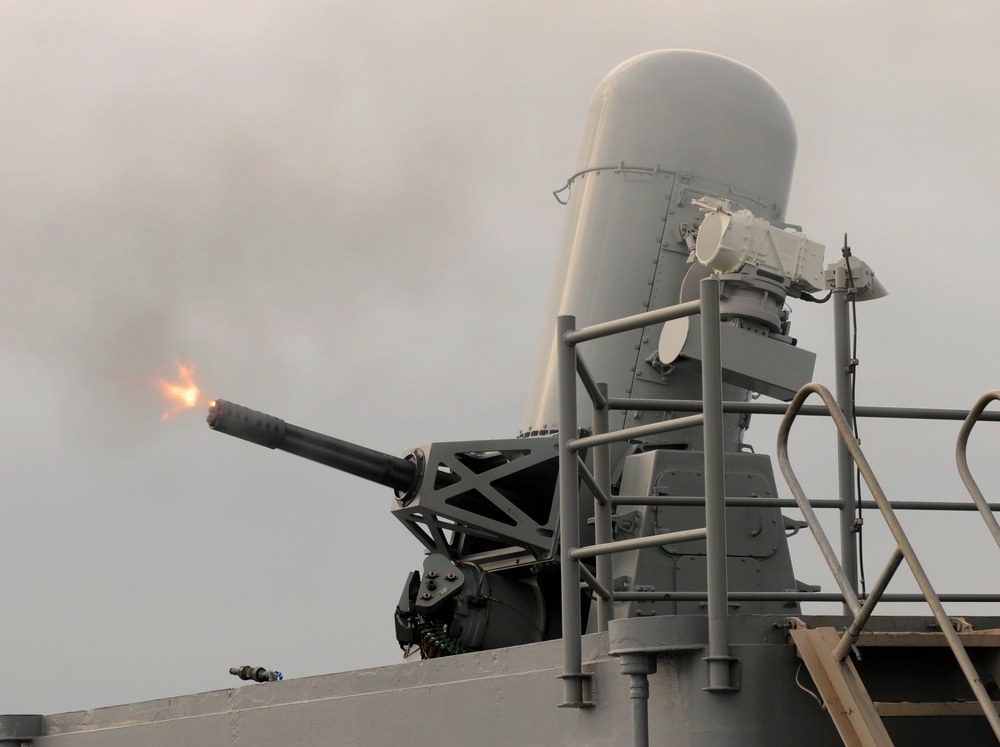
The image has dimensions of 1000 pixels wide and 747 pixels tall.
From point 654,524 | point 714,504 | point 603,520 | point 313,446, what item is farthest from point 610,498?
point 313,446

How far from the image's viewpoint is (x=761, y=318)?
8.39 meters

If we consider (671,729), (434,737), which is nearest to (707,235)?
(434,737)

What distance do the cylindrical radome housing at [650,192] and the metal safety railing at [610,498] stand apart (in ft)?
13.0

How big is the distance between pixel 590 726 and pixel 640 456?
3777 mm

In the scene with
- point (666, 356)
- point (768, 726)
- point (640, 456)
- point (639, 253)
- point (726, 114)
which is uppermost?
point (726, 114)

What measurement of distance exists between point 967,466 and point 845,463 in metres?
1.31

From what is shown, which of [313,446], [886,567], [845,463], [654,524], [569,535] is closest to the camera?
[886,567]

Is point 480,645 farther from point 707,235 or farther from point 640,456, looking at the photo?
point 707,235

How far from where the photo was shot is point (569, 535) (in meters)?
4.46

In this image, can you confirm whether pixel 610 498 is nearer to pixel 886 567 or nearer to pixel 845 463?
pixel 845 463

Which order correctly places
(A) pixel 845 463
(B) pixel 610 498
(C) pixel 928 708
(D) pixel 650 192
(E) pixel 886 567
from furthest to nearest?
(D) pixel 650 192 → (A) pixel 845 463 → (B) pixel 610 498 → (C) pixel 928 708 → (E) pixel 886 567

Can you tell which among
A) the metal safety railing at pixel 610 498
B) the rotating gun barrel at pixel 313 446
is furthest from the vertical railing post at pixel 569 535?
the rotating gun barrel at pixel 313 446

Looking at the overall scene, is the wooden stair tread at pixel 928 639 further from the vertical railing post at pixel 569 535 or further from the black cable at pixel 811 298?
the black cable at pixel 811 298

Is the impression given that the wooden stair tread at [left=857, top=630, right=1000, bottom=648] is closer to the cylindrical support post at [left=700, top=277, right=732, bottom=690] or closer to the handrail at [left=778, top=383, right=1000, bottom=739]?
the handrail at [left=778, top=383, right=1000, bottom=739]
